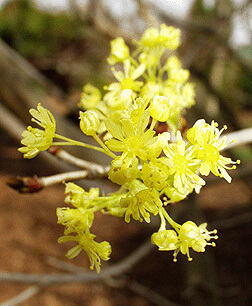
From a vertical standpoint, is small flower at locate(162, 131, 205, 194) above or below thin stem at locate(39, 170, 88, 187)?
above

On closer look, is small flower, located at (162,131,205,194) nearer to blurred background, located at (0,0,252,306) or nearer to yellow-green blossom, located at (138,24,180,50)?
yellow-green blossom, located at (138,24,180,50)

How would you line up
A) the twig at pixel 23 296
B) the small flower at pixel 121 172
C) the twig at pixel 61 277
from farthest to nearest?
1. the twig at pixel 23 296
2. the twig at pixel 61 277
3. the small flower at pixel 121 172

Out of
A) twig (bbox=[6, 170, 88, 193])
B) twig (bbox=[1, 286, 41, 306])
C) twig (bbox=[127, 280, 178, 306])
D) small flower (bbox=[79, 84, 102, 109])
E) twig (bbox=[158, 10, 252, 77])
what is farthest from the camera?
twig (bbox=[158, 10, 252, 77])

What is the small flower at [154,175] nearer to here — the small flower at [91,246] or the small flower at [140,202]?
the small flower at [140,202]

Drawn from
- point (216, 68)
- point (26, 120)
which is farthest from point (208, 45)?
point (26, 120)

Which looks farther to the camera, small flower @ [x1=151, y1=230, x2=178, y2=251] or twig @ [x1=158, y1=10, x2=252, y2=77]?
twig @ [x1=158, y1=10, x2=252, y2=77]

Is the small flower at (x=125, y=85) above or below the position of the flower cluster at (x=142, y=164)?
above

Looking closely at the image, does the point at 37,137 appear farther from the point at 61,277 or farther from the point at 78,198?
the point at 61,277

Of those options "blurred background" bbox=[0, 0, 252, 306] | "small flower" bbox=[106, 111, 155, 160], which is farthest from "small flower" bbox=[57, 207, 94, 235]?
"blurred background" bbox=[0, 0, 252, 306]

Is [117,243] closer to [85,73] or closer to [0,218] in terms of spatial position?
[0,218]

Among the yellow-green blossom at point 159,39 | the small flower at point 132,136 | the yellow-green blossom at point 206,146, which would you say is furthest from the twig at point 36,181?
the yellow-green blossom at point 159,39

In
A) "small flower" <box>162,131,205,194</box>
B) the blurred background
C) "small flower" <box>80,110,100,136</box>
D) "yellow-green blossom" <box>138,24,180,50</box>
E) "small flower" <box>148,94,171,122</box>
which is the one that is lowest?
the blurred background
